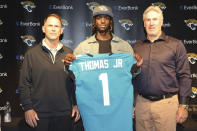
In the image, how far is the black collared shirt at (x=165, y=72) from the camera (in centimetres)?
221

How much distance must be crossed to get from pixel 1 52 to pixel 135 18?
8.91ft

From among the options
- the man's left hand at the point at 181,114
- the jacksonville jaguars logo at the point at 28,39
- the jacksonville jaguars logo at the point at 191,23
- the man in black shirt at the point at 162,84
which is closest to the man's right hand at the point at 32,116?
the man in black shirt at the point at 162,84

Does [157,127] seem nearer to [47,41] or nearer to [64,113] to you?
[64,113]

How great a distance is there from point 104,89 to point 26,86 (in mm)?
962

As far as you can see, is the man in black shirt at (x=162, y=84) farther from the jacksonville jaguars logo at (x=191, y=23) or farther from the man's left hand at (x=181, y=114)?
the jacksonville jaguars logo at (x=191, y=23)

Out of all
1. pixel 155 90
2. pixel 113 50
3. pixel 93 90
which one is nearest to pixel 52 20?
pixel 113 50

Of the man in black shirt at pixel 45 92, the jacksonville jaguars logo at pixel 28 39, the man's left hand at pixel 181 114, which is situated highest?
the jacksonville jaguars logo at pixel 28 39

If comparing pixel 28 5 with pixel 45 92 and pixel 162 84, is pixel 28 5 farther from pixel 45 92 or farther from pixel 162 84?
pixel 162 84

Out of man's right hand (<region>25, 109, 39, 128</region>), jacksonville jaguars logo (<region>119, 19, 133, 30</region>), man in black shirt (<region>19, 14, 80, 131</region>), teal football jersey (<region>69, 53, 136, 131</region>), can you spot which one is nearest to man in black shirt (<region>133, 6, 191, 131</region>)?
teal football jersey (<region>69, 53, 136, 131</region>)

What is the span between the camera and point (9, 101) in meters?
3.76

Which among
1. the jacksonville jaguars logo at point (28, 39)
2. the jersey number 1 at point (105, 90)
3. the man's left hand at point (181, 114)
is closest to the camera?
the jersey number 1 at point (105, 90)

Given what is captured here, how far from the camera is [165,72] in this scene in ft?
7.34

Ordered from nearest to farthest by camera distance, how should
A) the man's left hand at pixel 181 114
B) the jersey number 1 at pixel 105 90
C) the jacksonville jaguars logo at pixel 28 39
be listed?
1. the jersey number 1 at pixel 105 90
2. the man's left hand at pixel 181 114
3. the jacksonville jaguars logo at pixel 28 39

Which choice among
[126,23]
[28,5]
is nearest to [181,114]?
[126,23]
